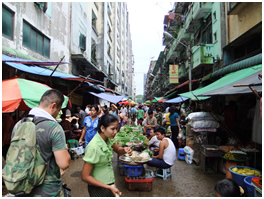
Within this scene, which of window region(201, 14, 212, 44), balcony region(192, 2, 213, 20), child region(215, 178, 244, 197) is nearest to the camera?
child region(215, 178, 244, 197)

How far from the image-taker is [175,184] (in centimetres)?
489

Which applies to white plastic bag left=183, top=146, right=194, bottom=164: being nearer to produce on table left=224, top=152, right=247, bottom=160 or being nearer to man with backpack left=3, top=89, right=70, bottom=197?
produce on table left=224, top=152, right=247, bottom=160

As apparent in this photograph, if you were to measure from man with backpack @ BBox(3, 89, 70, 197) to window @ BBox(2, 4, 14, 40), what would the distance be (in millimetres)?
7271

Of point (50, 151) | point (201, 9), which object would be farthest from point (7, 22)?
point (201, 9)

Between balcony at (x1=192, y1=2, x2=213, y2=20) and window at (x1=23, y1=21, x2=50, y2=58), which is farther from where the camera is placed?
balcony at (x1=192, y1=2, x2=213, y2=20)

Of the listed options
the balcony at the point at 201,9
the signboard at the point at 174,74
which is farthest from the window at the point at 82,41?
the balcony at the point at 201,9

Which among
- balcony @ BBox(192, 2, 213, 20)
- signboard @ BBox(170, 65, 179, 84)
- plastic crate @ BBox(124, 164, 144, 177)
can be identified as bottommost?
plastic crate @ BBox(124, 164, 144, 177)

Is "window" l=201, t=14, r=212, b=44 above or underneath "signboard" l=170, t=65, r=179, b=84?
above

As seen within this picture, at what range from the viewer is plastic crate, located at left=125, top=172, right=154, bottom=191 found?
436 centimetres

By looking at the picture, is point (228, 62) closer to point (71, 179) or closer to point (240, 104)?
point (240, 104)

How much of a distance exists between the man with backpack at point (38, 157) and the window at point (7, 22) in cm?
727

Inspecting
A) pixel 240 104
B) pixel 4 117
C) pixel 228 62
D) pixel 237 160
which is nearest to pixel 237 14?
pixel 228 62

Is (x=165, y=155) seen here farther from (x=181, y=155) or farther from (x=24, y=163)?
(x=24, y=163)

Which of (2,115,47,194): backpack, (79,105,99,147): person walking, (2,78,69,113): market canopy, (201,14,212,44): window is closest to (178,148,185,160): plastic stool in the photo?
(79,105,99,147): person walking
